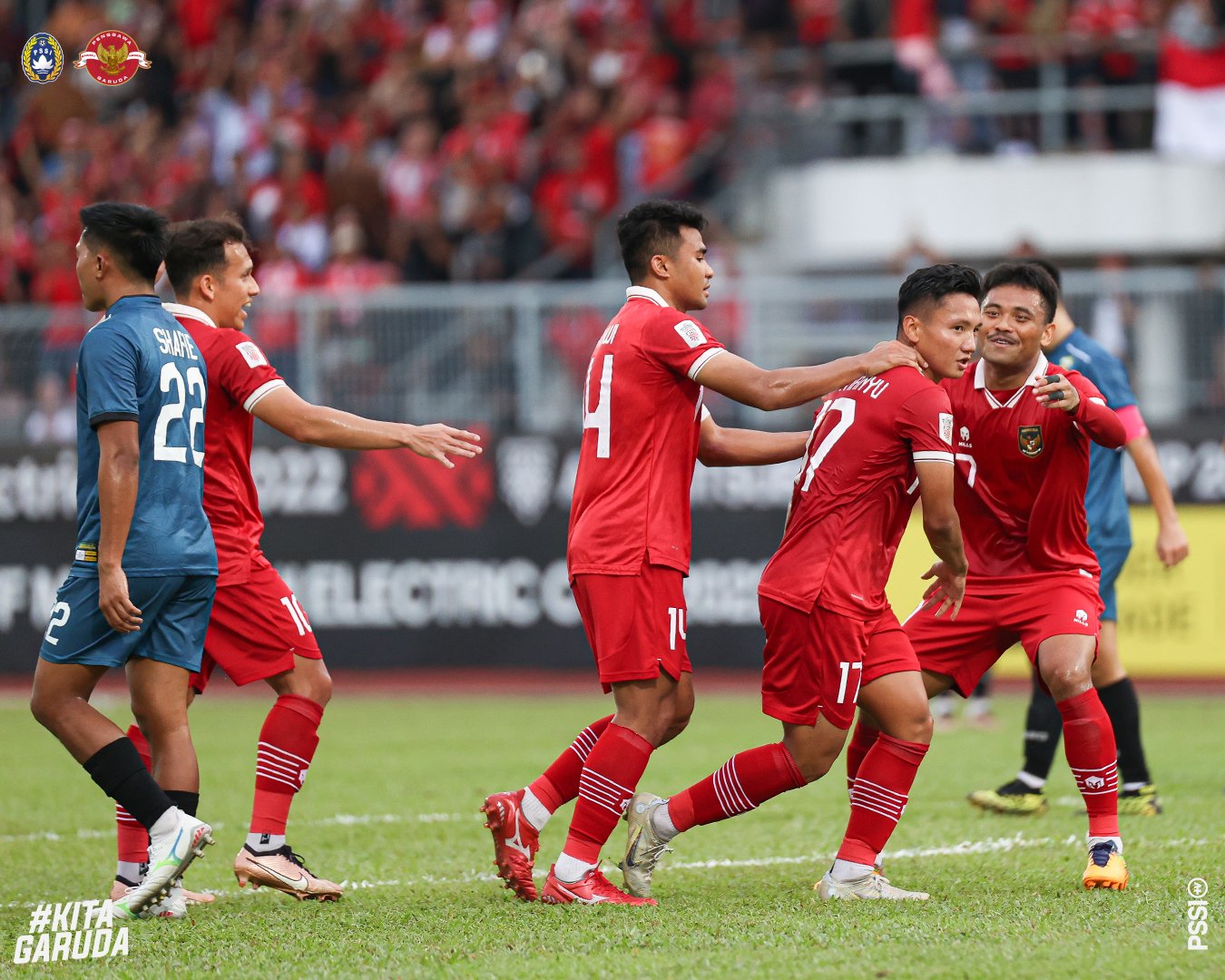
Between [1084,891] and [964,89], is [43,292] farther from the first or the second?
[1084,891]

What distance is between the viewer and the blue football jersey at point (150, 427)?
5.70 meters

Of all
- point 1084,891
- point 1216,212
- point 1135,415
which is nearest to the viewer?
point 1084,891

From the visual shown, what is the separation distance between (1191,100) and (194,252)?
43.5 feet

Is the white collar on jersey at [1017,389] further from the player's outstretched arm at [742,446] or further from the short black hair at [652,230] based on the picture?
the short black hair at [652,230]


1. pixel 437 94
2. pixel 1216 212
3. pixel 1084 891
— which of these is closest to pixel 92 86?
pixel 437 94

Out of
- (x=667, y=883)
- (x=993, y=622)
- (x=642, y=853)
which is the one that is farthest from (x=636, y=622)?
(x=993, y=622)

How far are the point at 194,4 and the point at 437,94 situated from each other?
4.53 meters

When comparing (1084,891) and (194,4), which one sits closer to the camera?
(1084,891)

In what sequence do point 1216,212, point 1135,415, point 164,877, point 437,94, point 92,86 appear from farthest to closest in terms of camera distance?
point 92,86 < point 437,94 < point 1216,212 < point 1135,415 < point 164,877

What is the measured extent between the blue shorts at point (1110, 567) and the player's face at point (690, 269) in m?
3.01

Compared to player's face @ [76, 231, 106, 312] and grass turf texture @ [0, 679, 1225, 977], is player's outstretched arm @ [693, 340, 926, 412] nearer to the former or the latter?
grass turf texture @ [0, 679, 1225, 977]

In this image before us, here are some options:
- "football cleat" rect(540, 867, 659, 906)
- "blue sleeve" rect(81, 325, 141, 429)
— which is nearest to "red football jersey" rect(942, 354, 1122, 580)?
"football cleat" rect(540, 867, 659, 906)

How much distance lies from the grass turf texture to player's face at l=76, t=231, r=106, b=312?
2.21m

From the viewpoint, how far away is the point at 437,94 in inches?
782
